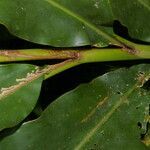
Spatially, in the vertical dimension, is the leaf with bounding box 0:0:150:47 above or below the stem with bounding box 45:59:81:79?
above

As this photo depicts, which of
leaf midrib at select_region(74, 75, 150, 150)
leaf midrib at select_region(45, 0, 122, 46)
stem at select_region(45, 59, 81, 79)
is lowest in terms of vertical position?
leaf midrib at select_region(74, 75, 150, 150)

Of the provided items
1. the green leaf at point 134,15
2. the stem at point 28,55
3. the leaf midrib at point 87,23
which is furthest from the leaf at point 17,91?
the green leaf at point 134,15

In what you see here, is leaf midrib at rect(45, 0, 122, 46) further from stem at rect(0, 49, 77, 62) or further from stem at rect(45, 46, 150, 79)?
stem at rect(0, 49, 77, 62)

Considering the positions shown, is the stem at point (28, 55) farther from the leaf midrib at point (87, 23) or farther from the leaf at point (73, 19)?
the leaf midrib at point (87, 23)

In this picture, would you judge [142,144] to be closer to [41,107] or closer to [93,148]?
[93,148]

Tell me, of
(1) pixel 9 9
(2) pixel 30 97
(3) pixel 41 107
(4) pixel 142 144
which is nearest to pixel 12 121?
(2) pixel 30 97

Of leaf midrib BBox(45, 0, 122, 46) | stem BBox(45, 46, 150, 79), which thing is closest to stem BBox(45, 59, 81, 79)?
stem BBox(45, 46, 150, 79)
